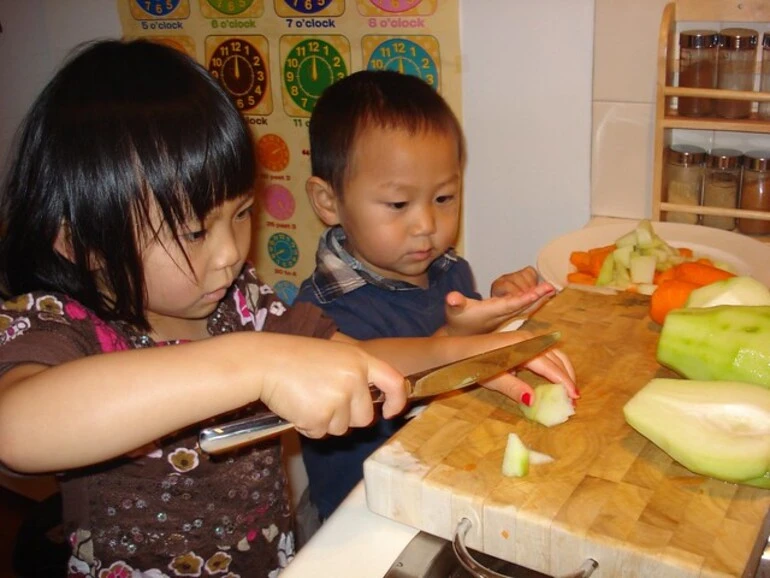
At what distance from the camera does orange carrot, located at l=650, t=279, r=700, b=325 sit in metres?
0.78

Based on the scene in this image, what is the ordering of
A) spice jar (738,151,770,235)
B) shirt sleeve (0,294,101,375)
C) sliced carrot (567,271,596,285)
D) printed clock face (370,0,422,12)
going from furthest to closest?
printed clock face (370,0,422,12) < spice jar (738,151,770,235) < sliced carrot (567,271,596,285) < shirt sleeve (0,294,101,375)

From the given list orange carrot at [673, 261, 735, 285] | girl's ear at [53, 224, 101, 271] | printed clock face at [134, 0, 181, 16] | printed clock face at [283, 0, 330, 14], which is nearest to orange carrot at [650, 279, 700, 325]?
orange carrot at [673, 261, 735, 285]

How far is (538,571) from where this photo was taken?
1.89 feet

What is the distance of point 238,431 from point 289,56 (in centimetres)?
95

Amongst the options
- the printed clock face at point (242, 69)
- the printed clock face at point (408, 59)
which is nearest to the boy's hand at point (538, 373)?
the printed clock face at point (408, 59)

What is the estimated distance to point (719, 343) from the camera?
66 centimetres

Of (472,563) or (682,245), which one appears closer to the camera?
(472,563)

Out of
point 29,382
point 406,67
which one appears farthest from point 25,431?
point 406,67

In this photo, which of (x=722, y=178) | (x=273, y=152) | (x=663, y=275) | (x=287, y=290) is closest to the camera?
(x=663, y=275)

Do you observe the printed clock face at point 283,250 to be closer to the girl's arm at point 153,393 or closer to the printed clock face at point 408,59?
the printed clock face at point 408,59

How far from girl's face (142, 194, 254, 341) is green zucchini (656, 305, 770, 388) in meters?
0.39

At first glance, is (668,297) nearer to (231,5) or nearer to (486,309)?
(486,309)

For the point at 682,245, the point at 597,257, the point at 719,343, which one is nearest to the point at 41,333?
the point at 719,343

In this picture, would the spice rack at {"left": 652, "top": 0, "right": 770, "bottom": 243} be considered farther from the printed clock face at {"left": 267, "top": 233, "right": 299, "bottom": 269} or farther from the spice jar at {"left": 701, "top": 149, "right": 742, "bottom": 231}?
the printed clock face at {"left": 267, "top": 233, "right": 299, "bottom": 269}
